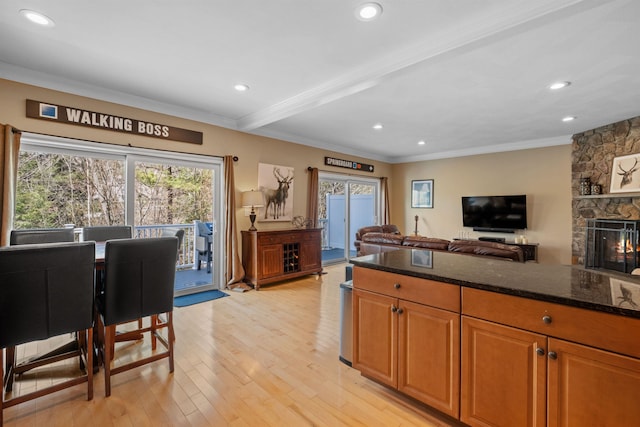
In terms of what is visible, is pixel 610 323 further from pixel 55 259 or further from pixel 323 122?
pixel 323 122

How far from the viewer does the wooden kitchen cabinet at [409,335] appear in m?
1.62

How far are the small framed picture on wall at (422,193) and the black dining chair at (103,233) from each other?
21.4 ft

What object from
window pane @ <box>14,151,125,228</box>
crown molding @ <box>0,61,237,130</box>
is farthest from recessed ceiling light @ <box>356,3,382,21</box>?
window pane @ <box>14,151,125,228</box>

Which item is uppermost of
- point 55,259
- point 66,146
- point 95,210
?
point 66,146

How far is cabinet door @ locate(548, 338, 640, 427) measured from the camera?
3.73 feet

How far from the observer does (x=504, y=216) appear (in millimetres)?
6145

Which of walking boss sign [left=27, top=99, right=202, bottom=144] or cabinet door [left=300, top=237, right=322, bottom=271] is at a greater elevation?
walking boss sign [left=27, top=99, right=202, bottom=144]

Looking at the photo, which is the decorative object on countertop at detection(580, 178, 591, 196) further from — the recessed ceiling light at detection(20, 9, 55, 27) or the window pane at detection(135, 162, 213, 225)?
the recessed ceiling light at detection(20, 9, 55, 27)

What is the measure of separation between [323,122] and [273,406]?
400cm

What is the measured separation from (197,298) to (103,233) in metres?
1.55

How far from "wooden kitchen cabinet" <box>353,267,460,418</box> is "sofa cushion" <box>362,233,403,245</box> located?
2.22 m

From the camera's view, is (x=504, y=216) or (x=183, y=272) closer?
(x=183, y=272)

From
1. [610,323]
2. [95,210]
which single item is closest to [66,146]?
[95,210]

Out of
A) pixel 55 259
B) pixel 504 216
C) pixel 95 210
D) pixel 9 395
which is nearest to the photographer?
pixel 55 259
